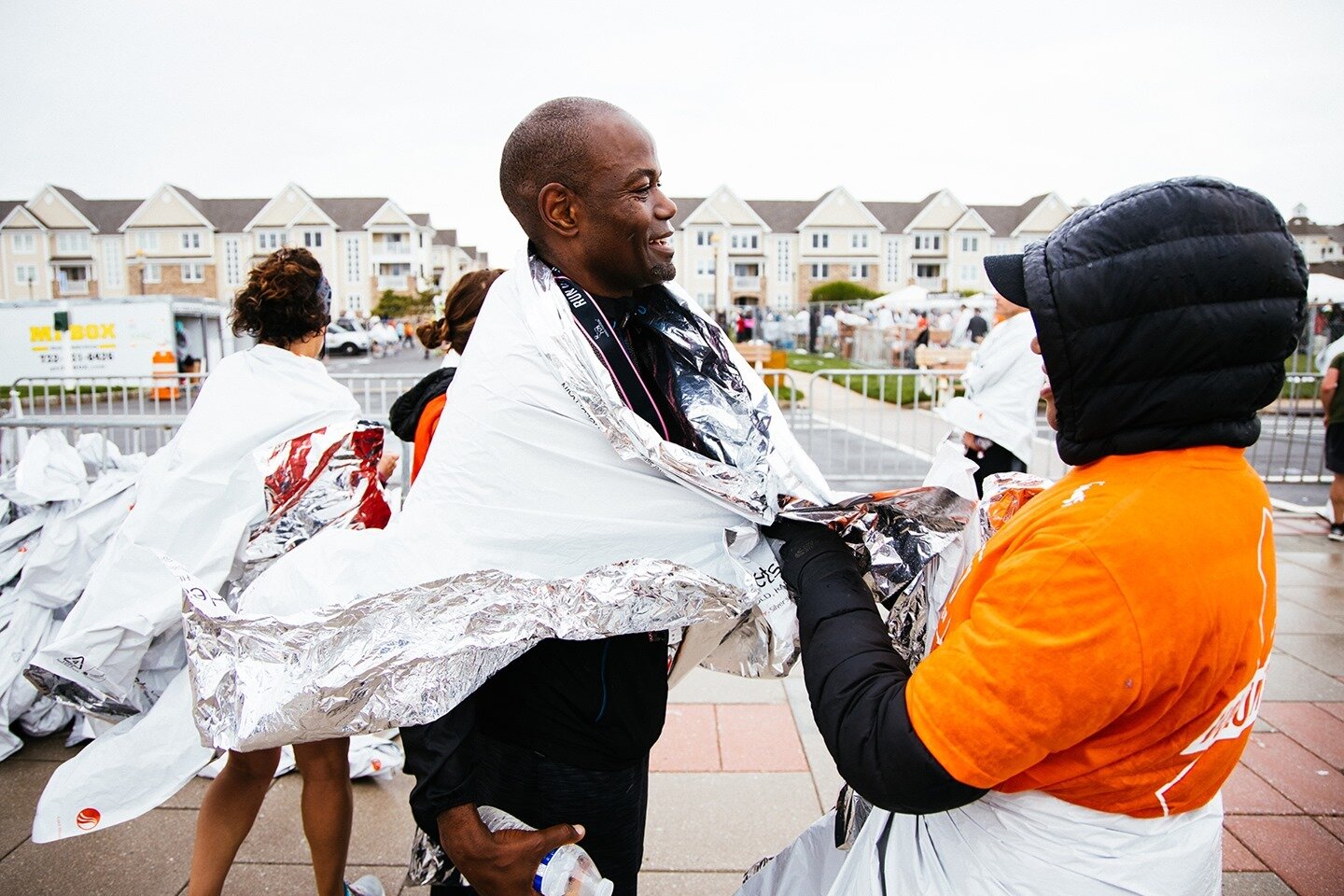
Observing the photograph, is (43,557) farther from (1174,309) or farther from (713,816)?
(1174,309)

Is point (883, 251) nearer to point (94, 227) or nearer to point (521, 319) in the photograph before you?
point (94, 227)

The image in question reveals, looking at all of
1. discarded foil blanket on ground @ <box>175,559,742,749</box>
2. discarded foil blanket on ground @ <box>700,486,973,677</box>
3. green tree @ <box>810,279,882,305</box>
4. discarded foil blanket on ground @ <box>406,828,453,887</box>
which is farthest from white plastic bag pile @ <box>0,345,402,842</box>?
green tree @ <box>810,279,882,305</box>

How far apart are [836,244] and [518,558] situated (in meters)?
72.5

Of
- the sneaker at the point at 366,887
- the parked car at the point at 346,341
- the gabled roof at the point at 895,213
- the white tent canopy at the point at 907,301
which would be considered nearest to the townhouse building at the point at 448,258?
the gabled roof at the point at 895,213

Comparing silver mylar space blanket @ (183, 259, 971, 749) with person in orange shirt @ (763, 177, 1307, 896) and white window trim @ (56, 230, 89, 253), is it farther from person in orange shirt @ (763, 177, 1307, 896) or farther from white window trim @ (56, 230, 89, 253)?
white window trim @ (56, 230, 89, 253)

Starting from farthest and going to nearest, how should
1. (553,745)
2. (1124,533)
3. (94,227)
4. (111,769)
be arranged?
(94,227), (111,769), (553,745), (1124,533)

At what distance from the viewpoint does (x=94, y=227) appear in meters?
67.7

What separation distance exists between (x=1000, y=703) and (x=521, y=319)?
3.13ft

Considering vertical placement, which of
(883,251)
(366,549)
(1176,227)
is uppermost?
(883,251)

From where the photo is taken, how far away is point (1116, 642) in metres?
0.99

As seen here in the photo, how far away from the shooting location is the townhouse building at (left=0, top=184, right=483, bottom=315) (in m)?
66.5

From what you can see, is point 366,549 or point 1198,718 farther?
point 366,549

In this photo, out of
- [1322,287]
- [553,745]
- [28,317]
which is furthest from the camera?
[1322,287]

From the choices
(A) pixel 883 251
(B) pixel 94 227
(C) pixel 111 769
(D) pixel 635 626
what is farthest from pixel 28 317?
(A) pixel 883 251
